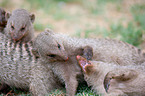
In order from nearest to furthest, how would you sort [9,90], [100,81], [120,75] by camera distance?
1. [120,75]
2. [100,81]
3. [9,90]

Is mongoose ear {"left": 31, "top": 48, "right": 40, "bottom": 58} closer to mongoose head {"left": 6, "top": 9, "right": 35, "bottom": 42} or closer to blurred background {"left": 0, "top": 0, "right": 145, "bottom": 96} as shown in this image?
mongoose head {"left": 6, "top": 9, "right": 35, "bottom": 42}

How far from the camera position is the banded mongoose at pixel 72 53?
92.5 inches

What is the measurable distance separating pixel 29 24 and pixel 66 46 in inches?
28.6

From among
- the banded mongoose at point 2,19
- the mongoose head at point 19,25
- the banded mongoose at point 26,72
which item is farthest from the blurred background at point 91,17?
the banded mongoose at point 26,72

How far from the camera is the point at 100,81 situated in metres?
2.32

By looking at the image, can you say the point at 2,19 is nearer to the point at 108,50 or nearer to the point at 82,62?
the point at 82,62

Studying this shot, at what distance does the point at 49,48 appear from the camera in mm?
2348

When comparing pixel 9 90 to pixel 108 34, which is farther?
pixel 108 34

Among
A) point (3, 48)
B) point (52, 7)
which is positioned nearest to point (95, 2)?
point (52, 7)

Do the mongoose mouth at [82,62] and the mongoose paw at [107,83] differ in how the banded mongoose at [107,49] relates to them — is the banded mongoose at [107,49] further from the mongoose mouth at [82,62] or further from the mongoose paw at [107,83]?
the mongoose paw at [107,83]

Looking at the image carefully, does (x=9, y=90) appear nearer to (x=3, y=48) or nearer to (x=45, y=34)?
(x=3, y=48)

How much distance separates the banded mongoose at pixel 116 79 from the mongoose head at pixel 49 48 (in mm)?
296

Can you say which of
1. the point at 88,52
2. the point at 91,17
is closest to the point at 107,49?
the point at 88,52

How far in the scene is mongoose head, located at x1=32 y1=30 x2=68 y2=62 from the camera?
2.33 metres
